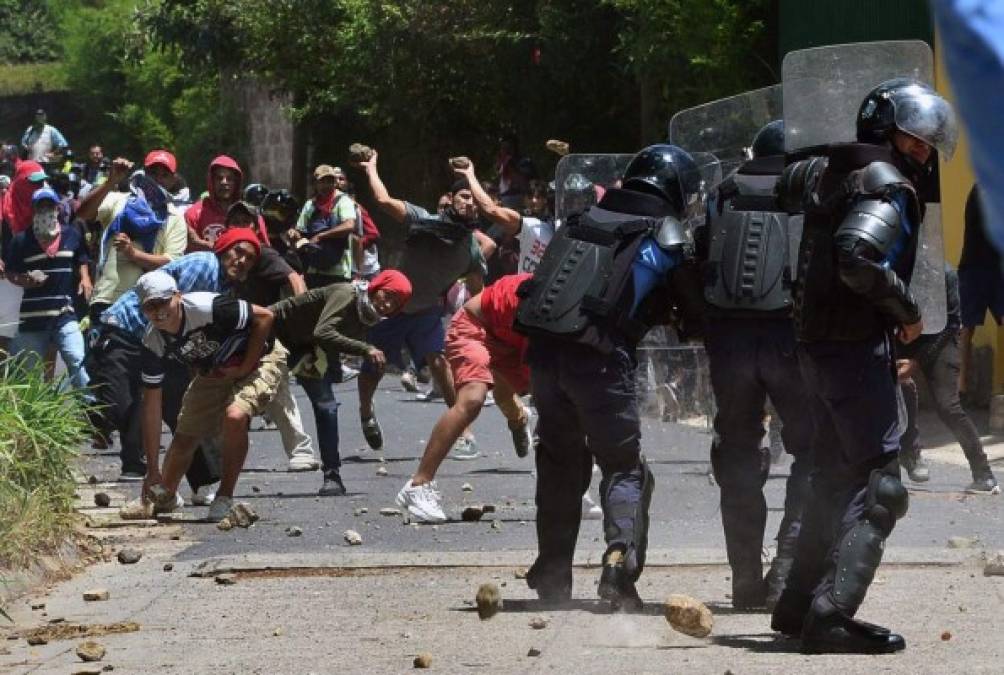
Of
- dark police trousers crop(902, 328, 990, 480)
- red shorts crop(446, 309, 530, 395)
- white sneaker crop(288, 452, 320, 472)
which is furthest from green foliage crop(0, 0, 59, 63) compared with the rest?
red shorts crop(446, 309, 530, 395)

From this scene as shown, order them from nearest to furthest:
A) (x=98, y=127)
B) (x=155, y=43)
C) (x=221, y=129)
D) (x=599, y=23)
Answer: (x=599, y=23) → (x=155, y=43) → (x=221, y=129) → (x=98, y=127)

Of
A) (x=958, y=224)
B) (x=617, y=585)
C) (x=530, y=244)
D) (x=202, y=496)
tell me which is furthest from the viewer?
(x=958, y=224)

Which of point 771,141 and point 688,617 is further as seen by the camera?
point 771,141

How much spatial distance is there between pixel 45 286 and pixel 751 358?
720 cm

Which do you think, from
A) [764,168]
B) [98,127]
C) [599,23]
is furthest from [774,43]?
[98,127]

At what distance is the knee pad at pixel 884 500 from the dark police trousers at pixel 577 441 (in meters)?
1.09

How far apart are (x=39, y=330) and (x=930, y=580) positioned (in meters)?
7.06

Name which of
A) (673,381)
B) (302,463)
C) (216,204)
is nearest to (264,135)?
(216,204)

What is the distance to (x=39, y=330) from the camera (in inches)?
509

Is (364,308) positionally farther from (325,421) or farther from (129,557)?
(129,557)

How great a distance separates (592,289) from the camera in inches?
271

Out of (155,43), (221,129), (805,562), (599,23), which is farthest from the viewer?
(221,129)

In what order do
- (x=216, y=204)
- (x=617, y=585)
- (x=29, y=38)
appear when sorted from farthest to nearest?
(x=29, y=38), (x=216, y=204), (x=617, y=585)

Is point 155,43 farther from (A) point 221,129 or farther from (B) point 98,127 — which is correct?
(B) point 98,127
